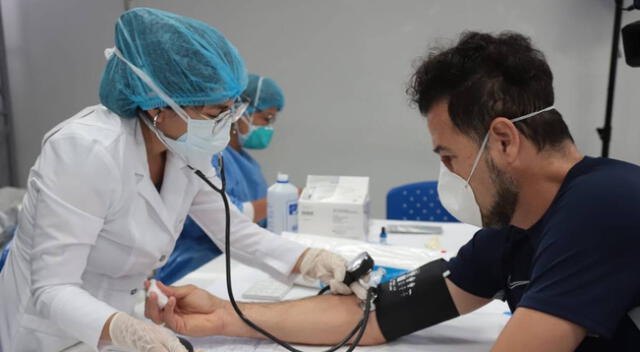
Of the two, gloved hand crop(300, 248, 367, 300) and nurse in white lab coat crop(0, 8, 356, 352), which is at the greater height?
nurse in white lab coat crop(0, 8, 356, 352)

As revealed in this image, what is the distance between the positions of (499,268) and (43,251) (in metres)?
0.89

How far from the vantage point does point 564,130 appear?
2.81 ft

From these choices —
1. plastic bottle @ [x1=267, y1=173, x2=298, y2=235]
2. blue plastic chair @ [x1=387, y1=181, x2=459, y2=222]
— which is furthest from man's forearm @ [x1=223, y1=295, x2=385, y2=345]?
blue plastic chair @ [x1=387, y1=181, x2=459, y2=222]

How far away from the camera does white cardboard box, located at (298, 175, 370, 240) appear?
1646mm

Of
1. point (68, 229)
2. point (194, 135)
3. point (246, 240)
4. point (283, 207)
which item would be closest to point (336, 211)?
point (283, 207)

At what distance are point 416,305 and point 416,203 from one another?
1.25 meters

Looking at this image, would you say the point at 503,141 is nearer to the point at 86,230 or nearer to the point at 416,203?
the point at 86,230

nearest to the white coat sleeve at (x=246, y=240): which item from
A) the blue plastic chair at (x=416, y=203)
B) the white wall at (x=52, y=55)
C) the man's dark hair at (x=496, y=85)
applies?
the man's dark hair at (x=496, y=85)

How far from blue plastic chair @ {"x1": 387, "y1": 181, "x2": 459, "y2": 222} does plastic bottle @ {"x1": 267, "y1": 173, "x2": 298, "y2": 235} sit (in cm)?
67

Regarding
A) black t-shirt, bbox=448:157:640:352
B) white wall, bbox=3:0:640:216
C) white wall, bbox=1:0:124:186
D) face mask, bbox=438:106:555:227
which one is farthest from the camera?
white wall, bbox=1:0:124:186

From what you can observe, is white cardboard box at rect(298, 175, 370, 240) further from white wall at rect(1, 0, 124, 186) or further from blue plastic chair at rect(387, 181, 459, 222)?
white wall at rect(1, 0, 124, 186)

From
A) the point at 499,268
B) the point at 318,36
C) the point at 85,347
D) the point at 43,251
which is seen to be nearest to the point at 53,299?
the point at 43,251

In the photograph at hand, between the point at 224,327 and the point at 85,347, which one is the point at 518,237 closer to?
the point at 224,327

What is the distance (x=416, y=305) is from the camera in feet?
3.51
